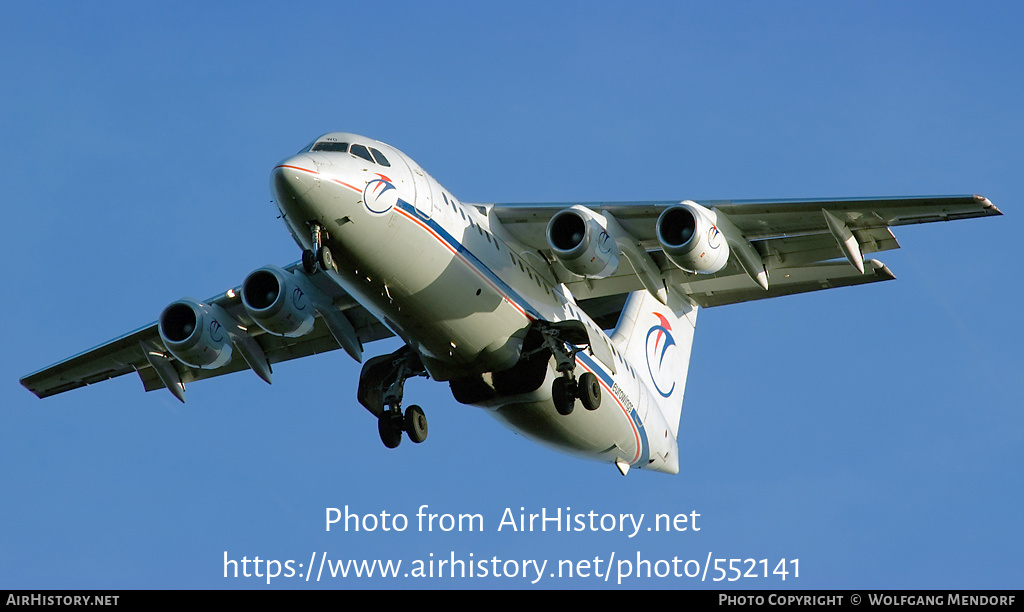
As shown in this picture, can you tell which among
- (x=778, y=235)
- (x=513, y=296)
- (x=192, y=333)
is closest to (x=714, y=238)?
(x=778, y=235)

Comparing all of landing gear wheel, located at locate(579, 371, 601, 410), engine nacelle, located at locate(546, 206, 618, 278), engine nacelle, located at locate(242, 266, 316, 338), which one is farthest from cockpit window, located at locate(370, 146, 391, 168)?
landing gear wheel, located at locate(579, 371, 601, 410)

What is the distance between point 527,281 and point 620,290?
165cm

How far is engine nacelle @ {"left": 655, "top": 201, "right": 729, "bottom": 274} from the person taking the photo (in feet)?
42.9

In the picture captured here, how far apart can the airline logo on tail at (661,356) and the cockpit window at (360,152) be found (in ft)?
18.4

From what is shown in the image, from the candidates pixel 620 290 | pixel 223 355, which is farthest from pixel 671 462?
pixel 223 355

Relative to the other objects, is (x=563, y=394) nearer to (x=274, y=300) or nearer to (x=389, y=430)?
(x=389, y=430)

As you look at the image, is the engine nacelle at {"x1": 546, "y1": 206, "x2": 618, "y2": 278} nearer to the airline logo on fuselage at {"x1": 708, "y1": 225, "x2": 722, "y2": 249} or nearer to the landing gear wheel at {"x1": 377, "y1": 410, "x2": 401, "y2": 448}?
the airline logo on fuselage at {"x1": 708, "y1": 225, "x2": 722, "y2": 249}

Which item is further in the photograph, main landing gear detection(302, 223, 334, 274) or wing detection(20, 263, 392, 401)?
wing detection(20, 263, 392, 401)

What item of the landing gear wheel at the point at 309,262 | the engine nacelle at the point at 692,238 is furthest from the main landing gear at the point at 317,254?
the engine nacelle at the point at 692,238

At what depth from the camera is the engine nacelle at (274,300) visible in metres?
14.6

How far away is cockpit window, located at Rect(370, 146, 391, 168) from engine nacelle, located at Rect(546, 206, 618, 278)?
5.41ft

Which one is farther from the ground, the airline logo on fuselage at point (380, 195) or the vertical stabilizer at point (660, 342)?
the vertical stabilizer at point (660, 342)

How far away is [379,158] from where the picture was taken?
1306 centimetres

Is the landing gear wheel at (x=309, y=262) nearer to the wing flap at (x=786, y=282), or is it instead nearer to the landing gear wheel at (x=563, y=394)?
the landing gear wheel at (x=563, y=394)
